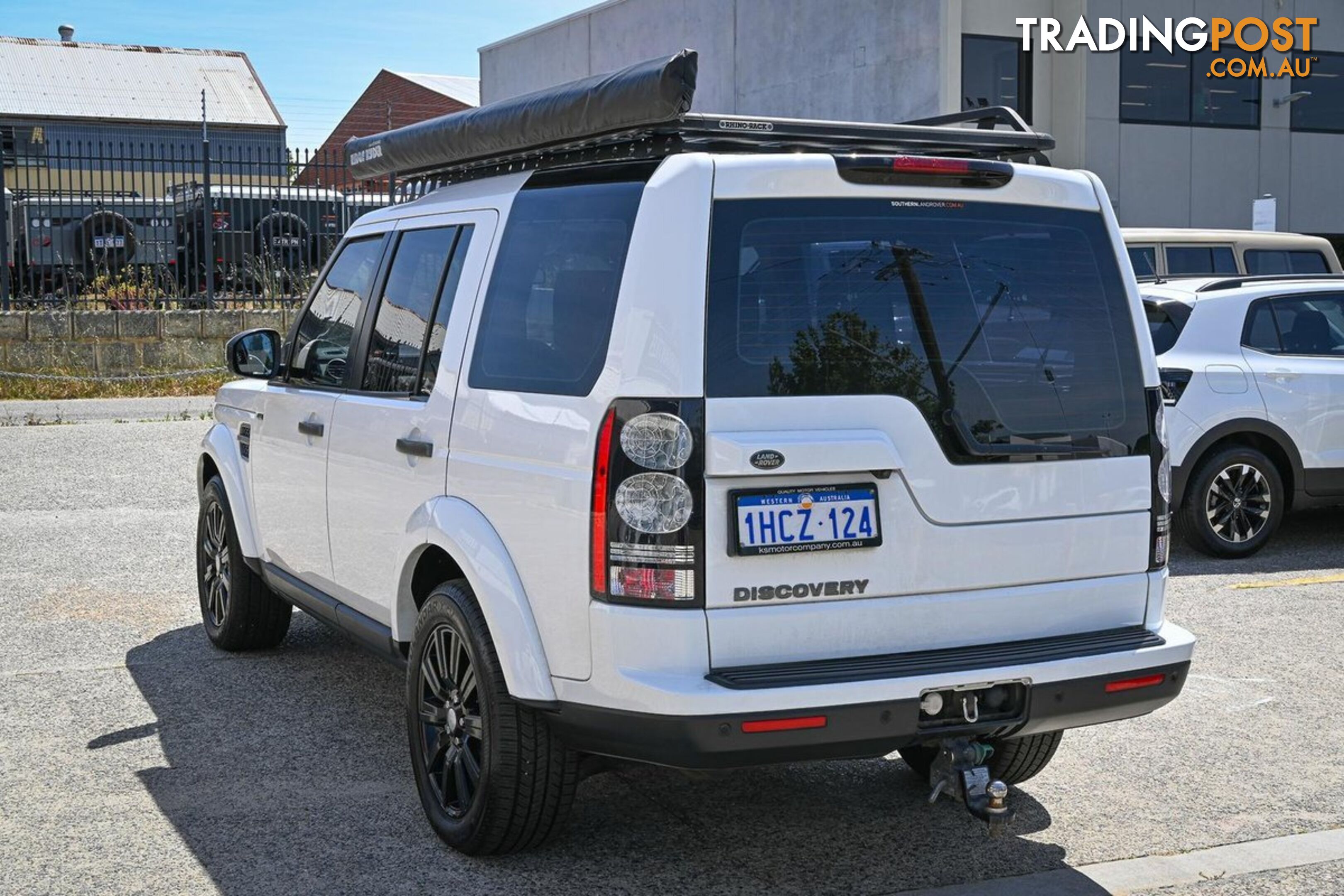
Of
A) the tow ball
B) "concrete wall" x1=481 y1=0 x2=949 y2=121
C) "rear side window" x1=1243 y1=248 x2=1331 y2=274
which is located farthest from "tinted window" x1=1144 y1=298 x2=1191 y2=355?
"concrete wall" x1=481 y1=0 x2=949 y2=121

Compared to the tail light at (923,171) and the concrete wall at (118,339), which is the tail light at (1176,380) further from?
the concrete wall at (118,339)

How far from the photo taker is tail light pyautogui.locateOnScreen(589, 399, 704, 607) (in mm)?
3691

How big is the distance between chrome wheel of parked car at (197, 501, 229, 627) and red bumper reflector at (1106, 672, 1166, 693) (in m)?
4.11

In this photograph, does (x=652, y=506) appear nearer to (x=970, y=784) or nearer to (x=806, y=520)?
(x=806, y=520)

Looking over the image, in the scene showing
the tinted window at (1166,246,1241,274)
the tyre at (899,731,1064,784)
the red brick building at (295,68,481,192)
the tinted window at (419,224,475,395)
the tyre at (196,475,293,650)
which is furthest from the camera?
the red brick building at (295,68,481,192)

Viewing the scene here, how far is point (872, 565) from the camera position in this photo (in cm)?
389

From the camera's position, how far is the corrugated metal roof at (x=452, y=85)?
5600cm

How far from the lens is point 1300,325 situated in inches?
374

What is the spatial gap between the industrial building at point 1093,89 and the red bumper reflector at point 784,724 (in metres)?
22.4

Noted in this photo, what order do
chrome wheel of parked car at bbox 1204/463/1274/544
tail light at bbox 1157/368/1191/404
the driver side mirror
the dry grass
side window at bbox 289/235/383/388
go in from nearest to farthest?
1. side window at bbox 289/235/383/388
2. the driver side mirror
3. tail light at bbox 1157/368/1191/404
4. chrome wheel of parked car at bbox 1204/463/1274/544
5. the dry grass

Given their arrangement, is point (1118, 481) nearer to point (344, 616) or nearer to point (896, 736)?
point (896, 736)

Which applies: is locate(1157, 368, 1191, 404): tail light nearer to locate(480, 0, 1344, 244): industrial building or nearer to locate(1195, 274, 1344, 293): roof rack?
locate(1195, 274, 1344, 293): roof rack

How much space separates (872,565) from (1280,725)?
2.78m

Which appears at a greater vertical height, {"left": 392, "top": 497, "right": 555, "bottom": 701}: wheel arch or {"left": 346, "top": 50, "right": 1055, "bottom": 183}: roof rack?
{"left": 346, "top": 50, "right": 1055, "bottom": 183}: roof rack
